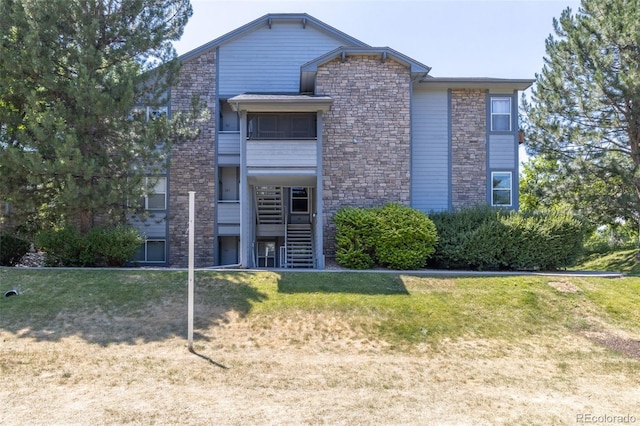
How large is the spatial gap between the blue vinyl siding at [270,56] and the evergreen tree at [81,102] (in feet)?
10.7

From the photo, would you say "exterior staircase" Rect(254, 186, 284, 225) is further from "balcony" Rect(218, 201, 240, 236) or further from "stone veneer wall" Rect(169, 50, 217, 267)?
"stone veneer wall" Rect(169, 50, 217, 267)

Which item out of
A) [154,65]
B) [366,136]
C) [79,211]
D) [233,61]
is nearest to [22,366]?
[79,211]

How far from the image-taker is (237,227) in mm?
17875

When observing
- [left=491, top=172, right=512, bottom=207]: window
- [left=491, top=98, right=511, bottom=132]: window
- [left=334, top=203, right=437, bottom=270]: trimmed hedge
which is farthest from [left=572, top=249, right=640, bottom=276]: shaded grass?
[left=334, top=203, right=437, bottom=270]: trimmed hedge

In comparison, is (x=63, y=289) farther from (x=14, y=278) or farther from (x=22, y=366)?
(x=22, y=366)

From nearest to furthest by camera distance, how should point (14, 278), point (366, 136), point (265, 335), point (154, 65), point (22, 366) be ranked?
point (22, 366)
point (265, 335)
point (14, 278)
point (154, 65)
point (366, 136)

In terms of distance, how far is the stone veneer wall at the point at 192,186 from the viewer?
17.8 meters

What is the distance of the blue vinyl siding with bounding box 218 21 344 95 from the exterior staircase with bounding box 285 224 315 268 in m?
6.25

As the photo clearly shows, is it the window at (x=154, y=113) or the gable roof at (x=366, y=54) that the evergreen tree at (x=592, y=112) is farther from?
the window at (x=154, y=113)

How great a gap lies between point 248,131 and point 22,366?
10483 millimetres

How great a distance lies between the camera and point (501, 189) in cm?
1789

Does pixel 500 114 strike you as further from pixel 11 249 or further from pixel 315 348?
pixel 11 249

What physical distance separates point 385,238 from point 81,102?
10.8m

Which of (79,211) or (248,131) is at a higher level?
(248,131)
